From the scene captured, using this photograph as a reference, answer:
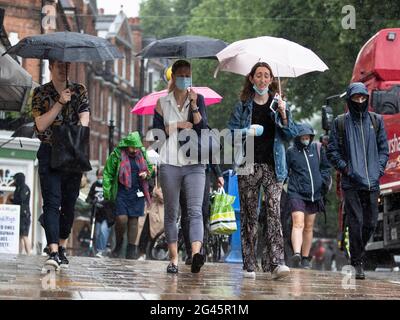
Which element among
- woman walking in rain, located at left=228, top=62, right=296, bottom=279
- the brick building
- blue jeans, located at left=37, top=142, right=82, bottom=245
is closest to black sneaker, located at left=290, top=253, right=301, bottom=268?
woman walking in rain, located at left=228, top=62, right=296, bottom=279

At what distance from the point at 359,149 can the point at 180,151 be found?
2219 millimetres

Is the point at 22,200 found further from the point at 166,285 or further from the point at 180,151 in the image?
the point at 166,285

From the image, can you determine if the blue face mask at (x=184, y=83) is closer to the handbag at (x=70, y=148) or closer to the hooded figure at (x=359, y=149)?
the handbag at (x=70, y=148)

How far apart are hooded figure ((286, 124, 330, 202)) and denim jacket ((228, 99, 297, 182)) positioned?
14.9ft

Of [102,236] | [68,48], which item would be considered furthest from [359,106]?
[102,236]

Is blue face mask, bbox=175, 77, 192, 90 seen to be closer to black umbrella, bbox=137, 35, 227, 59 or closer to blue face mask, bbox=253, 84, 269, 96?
blue face mask, bbox=253, 84, 269, 96

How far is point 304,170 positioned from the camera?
1644 cm

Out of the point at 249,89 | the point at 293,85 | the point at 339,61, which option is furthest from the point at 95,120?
the point at 249,89

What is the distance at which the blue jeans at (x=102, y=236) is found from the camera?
22797 mm

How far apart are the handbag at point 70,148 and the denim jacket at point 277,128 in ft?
4.70

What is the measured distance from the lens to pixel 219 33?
61.2 m

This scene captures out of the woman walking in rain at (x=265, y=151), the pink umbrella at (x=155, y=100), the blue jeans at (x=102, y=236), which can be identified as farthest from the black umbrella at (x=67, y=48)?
the blue jeans at (x=102, y=236)

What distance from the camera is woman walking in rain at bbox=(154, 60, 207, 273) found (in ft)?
38.7

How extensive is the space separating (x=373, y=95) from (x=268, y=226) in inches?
282
